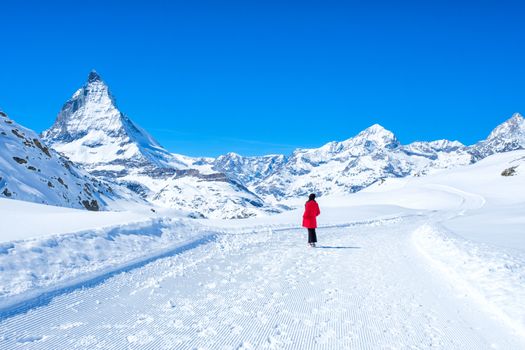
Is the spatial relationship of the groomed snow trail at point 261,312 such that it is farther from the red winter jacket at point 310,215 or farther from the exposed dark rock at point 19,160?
the exposed dark rock at point 19,160

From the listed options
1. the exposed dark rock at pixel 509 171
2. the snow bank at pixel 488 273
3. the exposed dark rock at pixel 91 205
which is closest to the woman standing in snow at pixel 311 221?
the snow bank at pixel 488 273

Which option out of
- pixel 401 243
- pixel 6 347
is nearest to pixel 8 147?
pixel 401 243

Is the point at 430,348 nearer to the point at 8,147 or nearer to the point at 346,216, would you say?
the point at 346,216

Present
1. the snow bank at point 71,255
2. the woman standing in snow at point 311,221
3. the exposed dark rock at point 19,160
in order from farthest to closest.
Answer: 1. the exposed dark rock at point 19,160
2. the woman standing in snow at point 311,221
3. the snow bank at point 71,255

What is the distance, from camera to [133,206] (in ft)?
304

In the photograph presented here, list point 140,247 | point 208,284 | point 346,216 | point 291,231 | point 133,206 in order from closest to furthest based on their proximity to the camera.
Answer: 1. point 208,284
2. point 140,247
3. point 291,231
4. point 346,216
5. point 133,206

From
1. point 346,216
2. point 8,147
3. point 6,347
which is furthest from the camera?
point 8,147

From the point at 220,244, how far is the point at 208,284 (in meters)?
8.19

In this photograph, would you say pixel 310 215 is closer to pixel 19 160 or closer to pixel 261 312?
pixel 261 312

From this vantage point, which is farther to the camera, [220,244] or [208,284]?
[220,244]

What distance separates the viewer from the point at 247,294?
34.9ft

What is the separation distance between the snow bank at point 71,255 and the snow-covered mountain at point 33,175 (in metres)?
35.2

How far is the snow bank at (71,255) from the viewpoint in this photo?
9992 millimetres

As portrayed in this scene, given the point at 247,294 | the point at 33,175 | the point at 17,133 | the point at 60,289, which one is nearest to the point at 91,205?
the point at 33,175
